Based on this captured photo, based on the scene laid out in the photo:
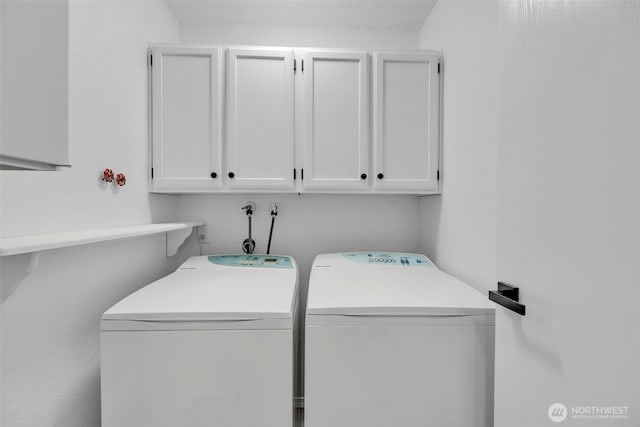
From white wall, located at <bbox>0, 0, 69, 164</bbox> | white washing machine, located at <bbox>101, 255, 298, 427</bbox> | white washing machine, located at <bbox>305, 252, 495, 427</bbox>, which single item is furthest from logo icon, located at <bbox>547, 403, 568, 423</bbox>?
white wall, located at <bbox>0, 0, 69, 164</bbox>

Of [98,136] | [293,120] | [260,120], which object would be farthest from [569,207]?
[98,136]

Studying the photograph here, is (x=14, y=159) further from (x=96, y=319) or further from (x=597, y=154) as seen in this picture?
(x=96, y=319)

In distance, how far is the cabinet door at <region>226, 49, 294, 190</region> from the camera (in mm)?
1770

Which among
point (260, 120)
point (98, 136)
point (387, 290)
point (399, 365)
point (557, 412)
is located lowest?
point (399, 365)

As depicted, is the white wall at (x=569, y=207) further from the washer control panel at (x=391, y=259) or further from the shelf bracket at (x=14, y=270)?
the shelf bracket at (x=14, y=270)

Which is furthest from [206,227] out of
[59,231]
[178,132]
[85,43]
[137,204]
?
[85,43]

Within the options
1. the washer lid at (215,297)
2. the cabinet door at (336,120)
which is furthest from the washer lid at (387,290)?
the cabinet door at (336,120)

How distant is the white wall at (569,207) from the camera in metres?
0.51

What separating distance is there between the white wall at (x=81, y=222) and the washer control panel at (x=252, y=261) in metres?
0.42

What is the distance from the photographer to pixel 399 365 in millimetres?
1057

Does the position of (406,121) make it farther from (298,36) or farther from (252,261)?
(252,261)

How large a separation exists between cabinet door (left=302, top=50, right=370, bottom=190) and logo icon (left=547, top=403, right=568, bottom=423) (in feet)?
4.39

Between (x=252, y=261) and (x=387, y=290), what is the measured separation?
902 millimetres

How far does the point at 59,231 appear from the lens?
1.08m
